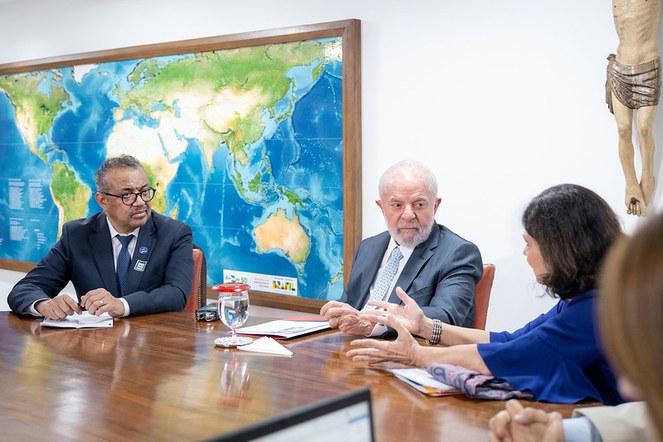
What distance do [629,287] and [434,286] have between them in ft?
7.66

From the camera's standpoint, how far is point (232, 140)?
468 cm

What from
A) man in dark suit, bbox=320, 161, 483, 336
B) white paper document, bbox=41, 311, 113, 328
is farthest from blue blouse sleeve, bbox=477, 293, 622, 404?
white paper document, bbox=41, 311, 113, 328

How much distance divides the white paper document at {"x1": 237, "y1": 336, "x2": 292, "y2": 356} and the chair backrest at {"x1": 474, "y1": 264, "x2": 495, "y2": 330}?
958 mm

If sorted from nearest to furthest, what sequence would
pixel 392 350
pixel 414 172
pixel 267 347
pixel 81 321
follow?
pixel 392 350 → pixel 267 347 → pixel 81 321 → pixel 414 172

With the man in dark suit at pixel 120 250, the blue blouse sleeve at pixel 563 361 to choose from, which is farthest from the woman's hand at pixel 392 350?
the man in dark suit at pixel 120 250

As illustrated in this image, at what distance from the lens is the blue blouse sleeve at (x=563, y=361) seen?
6.07ft

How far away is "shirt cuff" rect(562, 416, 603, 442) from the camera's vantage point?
1.54 m

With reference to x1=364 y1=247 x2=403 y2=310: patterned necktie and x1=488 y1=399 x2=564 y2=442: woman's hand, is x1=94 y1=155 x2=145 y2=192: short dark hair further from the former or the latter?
x1=488 y1=399 x2=564 y2=442: woman's hand

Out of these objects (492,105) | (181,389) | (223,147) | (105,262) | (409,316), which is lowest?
(181,389)

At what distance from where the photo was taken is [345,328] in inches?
101

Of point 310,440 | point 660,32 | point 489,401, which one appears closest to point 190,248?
point 489,401

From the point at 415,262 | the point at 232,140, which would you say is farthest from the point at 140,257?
the point at 232,140

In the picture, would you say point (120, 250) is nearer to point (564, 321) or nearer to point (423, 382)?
point (423, 382)

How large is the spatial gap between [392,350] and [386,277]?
0.98m
